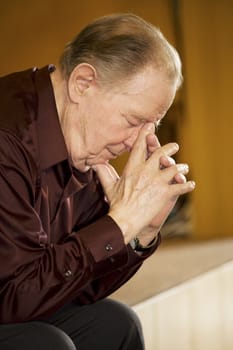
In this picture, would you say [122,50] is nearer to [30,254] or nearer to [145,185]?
[145,185]

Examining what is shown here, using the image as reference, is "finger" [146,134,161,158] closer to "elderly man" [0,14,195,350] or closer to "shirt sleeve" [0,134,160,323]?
"elderly man" [0,14,195,350]

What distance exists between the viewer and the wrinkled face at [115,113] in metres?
1.18

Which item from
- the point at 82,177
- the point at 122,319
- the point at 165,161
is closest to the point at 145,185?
the point at 165,161

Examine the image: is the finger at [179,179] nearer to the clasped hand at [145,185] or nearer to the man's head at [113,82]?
the clasped hand at [145,185]

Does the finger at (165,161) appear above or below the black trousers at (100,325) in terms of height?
above

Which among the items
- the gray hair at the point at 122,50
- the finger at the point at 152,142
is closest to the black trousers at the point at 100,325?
the finger at the point at 152,142

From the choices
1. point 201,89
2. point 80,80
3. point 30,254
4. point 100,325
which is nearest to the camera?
point 30,254

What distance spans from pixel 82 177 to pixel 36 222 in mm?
231

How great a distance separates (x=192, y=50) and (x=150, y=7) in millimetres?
287

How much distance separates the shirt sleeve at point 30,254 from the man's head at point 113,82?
152mm

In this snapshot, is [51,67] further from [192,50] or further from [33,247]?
[192,50]

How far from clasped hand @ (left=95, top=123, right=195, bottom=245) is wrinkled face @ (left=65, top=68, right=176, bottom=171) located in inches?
1.3

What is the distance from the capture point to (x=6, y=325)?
3.60 feet

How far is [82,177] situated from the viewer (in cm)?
131
